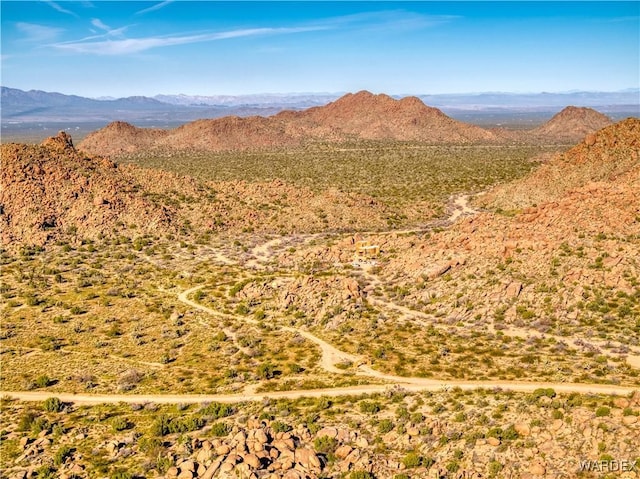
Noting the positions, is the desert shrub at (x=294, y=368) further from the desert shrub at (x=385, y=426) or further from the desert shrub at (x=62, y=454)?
the desert shrub at (x=62, y=454)

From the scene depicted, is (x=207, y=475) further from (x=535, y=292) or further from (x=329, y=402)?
(x=535, y=292)

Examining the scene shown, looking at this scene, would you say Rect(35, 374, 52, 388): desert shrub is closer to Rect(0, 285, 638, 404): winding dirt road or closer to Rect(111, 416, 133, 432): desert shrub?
Rect(0, 285, 638, 404): winding dirt road

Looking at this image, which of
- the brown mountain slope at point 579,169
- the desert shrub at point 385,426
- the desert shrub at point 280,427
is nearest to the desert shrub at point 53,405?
the desert shrub at point 280,427

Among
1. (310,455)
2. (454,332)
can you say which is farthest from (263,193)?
(310,455)

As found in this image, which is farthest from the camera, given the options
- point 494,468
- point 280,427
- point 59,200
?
point 59,200

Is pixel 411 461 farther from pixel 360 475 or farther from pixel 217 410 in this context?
pixel 217 410

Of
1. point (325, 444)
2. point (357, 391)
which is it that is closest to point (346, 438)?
point (325, 444)
